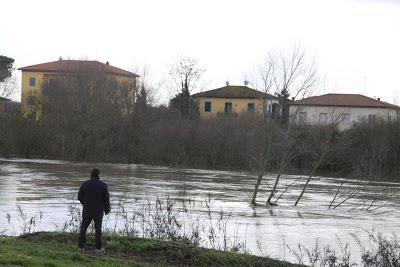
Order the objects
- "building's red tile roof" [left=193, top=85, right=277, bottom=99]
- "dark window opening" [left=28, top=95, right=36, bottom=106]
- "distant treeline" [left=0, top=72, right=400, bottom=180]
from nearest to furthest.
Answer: "distant treeline" [left=0, top=72, right=400, bottom=180]
"dark window opening" [left=28, top=95, right=36, bottom=106]
"building's red tile roof" [left=193, top=85, right=277, bottom=99]

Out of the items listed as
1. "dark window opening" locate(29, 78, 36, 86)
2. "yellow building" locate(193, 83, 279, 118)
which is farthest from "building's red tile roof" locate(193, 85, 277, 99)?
"dark window opening" locate(29, 78, 36, 86)

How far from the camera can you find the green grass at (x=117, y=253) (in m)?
11.3

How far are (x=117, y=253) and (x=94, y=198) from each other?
1.16m

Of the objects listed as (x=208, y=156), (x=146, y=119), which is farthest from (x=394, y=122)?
(x=146, y=119)

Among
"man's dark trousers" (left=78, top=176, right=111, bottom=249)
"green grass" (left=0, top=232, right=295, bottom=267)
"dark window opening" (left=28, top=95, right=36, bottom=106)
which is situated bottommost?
"green grass" (left=0, top=232, right=295, bottom=267)

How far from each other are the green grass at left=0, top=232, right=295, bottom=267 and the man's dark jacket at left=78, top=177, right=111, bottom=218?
2.50ft

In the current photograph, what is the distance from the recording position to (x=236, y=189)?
1673 inches

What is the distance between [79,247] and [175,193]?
22.5 m

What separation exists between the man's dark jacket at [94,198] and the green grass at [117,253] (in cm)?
76

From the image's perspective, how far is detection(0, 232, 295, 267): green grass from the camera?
1134 centimetres

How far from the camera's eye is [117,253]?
13.1 meters

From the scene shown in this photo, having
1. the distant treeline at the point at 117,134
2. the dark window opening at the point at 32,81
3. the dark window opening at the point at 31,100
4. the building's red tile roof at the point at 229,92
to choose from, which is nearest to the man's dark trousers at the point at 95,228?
the distant treeline at the point at 117,134

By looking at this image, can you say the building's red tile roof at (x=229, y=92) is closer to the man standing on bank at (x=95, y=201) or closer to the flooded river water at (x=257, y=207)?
the flooded river water at (x=257, y=207)

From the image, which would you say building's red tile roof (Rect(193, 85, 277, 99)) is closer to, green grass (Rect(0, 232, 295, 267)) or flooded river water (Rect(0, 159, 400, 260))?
flooded river water (Rect(0, 159, 400, 260))
